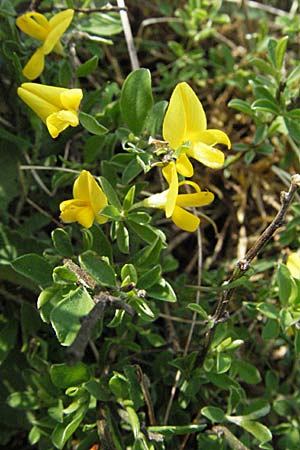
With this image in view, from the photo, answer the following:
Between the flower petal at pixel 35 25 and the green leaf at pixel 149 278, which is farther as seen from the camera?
the flower petal at pixel 35 25

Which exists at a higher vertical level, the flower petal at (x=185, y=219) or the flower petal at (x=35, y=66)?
the flower petal at (x=35, y=66)

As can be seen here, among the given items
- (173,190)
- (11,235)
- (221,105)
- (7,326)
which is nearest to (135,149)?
(173,190)

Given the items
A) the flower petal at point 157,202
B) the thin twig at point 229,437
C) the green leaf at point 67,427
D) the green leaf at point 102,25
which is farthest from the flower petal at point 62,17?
the thin twig at point 229,437

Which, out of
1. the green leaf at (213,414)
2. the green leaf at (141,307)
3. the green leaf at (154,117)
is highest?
the green leaf at (154,117)

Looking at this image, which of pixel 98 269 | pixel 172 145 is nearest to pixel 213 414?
Answer: pixel 98 269

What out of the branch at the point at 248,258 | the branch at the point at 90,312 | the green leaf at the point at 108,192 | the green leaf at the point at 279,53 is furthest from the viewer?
the green leaf at the point at 279,53

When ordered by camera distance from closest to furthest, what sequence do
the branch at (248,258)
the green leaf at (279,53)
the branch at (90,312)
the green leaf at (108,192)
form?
the branch at (90,312), the branch at (248,258), the green leaf at (108,192), the green leaf at (279,53)

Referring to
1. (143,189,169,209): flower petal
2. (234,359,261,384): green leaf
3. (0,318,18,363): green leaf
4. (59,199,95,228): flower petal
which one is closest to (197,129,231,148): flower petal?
(143,189,169,209): flower petal

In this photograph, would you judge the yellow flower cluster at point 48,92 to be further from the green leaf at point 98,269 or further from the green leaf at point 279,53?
the green leaf at point 279,53
